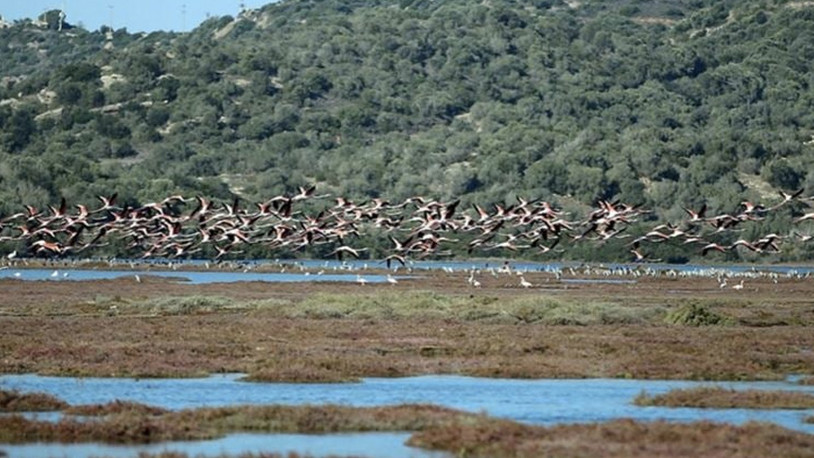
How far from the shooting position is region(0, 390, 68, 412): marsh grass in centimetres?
3472

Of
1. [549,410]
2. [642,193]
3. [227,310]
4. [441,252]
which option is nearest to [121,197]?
[441,252]

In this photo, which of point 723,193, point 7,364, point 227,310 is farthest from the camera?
point 723,193

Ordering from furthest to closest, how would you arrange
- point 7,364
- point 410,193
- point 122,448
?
point 410,193
point 7,364
point 122,448

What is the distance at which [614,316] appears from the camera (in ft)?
197

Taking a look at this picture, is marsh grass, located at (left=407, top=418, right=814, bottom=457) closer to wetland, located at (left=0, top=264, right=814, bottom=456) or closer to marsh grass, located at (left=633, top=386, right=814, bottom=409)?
wetland, located at (left=0, top=264, right=814, bottom=456)

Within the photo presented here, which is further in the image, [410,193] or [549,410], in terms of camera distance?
[410,193]

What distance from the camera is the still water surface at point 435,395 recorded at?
3450 centimetres

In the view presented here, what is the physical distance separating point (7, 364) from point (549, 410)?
570 inches

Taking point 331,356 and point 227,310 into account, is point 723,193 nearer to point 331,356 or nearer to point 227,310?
point 227,310

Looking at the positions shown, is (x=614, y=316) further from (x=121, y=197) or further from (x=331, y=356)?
(x=121, y=197)

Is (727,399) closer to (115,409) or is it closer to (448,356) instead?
(448,356)

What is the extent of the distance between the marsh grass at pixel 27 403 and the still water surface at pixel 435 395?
1.09 meters

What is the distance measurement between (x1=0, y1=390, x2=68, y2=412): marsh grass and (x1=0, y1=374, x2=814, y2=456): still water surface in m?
1.09

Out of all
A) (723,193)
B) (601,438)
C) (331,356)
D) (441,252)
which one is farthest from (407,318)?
(723,193)
